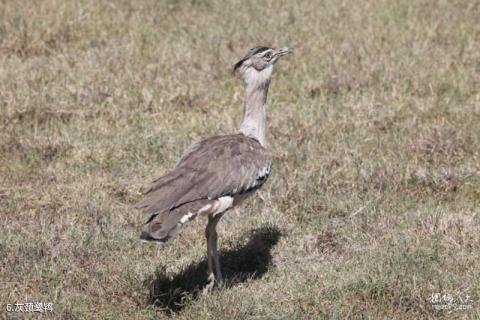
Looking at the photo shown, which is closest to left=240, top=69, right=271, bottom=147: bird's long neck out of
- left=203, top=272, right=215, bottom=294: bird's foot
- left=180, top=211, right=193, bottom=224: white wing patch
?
left=203, top=272, right=215, bottom=294: bird's foot

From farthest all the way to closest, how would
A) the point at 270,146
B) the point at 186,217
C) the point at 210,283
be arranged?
the point at 270,146, the point at 210,283, the point at 186,217

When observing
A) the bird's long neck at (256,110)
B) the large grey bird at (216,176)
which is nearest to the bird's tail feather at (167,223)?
the large grey bird at (216,176)

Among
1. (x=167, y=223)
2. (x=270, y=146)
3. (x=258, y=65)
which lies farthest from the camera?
(x=270, y=146)

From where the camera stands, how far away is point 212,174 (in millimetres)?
5133

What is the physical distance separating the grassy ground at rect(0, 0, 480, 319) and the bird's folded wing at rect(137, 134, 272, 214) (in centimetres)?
60

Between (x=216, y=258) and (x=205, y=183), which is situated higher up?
(x=205, y=183)

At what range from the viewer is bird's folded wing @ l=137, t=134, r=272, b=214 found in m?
4.86

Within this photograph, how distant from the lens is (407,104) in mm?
8219

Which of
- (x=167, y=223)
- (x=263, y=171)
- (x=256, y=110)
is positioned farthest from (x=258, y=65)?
(x=167, y=223)

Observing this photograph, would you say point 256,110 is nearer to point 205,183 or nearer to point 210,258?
point 205,183

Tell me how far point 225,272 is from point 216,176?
0.87m

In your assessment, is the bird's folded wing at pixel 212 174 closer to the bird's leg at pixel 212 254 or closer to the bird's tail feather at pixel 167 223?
the bird's tail feather at pixel 167 223

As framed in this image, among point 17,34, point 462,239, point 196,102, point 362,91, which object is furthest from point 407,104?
point 17,34

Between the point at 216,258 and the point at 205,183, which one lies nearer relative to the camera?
the point at 205,183
